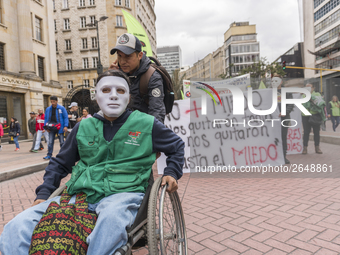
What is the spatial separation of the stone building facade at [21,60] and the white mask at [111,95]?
61.4 ft

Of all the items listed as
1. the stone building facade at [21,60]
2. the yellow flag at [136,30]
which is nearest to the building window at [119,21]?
the stone building facade at [21,60]

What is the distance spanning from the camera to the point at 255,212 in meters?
→ 3.56

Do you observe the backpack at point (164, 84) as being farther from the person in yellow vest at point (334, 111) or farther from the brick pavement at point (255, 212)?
the person in yellow vest at point (334, 111)

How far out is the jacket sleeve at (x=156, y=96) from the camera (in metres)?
2.73

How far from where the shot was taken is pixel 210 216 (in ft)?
11.4

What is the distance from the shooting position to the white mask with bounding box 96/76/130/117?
2.10m

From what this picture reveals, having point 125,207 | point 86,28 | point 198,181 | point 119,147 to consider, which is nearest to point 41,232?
point 125,207

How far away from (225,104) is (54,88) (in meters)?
21.5

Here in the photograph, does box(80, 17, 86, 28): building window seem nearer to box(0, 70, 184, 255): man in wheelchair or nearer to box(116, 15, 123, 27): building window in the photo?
box(116, 15, 123, 27): building window

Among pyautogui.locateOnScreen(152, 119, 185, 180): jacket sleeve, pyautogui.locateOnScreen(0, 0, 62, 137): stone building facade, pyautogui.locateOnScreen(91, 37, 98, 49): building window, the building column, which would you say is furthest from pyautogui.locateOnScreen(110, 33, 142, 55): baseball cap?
pyautogui.locateOnScreen(91, 37, 98, 49): building window

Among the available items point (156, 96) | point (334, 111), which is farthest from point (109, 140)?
point (334, 111)

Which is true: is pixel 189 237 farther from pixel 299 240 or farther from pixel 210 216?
pixel 299 240

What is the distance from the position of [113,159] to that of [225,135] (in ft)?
14.3

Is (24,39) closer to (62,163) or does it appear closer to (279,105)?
(279,105)
